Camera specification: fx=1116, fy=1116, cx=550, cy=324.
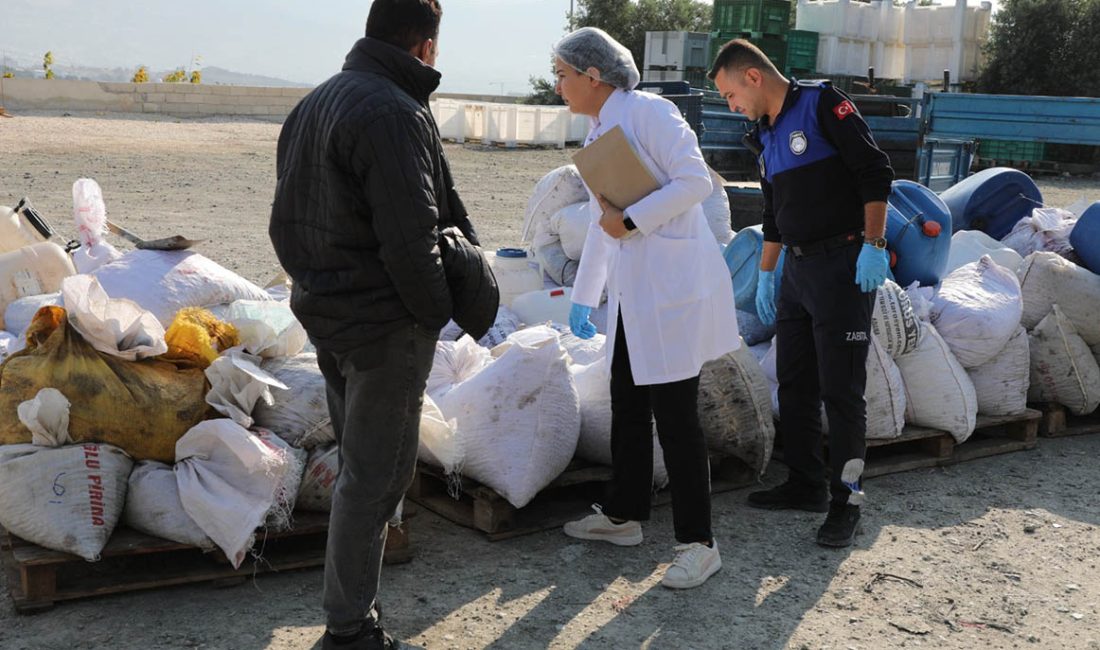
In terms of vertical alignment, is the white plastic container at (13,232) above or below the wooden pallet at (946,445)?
above

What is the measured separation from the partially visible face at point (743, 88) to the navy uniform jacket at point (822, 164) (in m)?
0.08

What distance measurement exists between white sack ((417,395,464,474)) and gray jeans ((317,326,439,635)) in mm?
776

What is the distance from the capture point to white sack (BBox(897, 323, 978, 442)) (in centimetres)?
445

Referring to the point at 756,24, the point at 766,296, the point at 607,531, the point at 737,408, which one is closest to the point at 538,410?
the point at 607,531

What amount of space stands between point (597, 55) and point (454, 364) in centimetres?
133

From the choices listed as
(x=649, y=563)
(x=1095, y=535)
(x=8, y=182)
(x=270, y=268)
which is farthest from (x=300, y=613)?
(x=8, y=182)

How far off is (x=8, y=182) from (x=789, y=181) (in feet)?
32.9

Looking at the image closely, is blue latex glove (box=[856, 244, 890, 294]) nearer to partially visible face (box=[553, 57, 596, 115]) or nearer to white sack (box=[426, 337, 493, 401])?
partially visible face (box=[553, 57, 596, 115])

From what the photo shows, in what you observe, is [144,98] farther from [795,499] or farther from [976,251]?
[795,499]

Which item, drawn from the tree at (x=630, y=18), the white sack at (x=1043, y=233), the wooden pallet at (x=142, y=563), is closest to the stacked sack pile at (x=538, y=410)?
the wooden pallet at (x=142, y=563)

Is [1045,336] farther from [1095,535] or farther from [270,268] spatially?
[270,268]

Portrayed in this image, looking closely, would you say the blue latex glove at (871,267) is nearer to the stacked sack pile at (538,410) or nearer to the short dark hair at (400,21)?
the stacked sack pile at (538,410)

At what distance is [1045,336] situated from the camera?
4.91 m

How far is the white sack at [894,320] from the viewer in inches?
167
